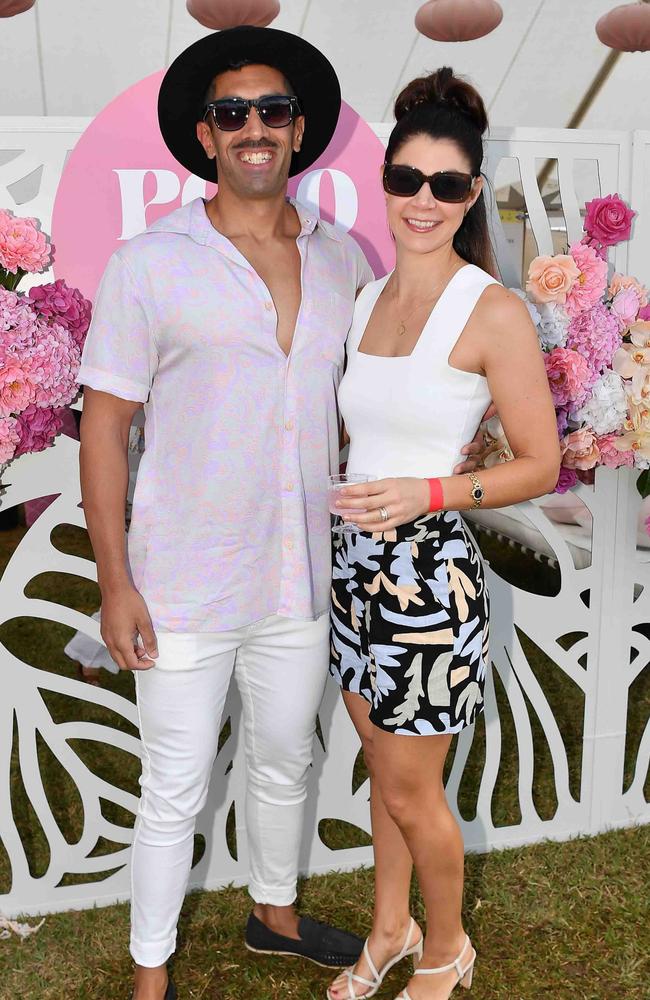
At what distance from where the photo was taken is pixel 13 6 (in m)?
5.76

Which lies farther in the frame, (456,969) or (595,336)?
(595,336)

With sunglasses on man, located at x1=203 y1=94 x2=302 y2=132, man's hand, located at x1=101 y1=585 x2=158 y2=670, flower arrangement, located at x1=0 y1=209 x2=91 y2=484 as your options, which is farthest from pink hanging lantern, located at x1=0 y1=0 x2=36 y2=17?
man's hand, located at x1=101 y1=585 x2=158 y2=670

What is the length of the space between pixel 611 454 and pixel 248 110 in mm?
1412

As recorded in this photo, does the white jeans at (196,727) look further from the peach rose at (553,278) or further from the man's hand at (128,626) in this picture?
the peach rose at (553,278)

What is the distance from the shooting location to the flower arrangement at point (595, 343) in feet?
8.63

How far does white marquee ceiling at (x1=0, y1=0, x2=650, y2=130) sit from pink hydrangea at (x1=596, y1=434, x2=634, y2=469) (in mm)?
5415

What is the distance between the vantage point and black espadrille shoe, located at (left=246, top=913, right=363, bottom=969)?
2.66 metres

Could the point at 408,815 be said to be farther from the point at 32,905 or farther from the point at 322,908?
the point at 32,905

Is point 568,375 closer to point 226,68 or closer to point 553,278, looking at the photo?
point 553,278

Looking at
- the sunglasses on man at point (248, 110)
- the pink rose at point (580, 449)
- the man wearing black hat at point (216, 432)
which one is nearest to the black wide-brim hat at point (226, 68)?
the man wearing black hat at point (216, 432)

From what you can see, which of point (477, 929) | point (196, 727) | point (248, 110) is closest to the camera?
point (248, 110)

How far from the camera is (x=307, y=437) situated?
2205 mm

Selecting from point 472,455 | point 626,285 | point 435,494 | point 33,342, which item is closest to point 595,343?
point 626,285

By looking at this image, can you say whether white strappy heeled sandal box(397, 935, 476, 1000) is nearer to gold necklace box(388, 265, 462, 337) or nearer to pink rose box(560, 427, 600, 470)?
pink rose box(560, 427, 600, 470)
